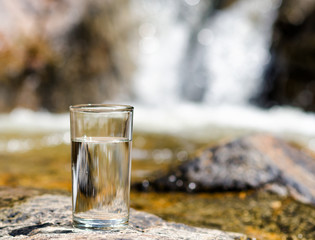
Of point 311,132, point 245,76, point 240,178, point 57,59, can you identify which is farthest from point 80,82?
point 240,178

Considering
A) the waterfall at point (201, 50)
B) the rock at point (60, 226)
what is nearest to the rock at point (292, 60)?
the waterfall at point (201, 50)

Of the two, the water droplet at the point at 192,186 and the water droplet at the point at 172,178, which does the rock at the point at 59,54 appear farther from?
the water droplet at the point at 192,186

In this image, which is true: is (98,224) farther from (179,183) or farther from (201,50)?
(201,50)

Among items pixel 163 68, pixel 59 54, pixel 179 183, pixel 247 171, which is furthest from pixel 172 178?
pixel 163 68

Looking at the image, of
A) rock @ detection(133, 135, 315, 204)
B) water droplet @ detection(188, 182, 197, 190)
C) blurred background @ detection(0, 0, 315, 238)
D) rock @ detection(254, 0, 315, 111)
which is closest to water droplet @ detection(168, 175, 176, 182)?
rock @ detection(133, 135, 315, 204)

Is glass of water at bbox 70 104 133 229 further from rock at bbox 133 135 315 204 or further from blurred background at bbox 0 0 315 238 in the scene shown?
blurred background at bbox 0 0 315 238


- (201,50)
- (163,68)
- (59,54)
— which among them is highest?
(201,50)
